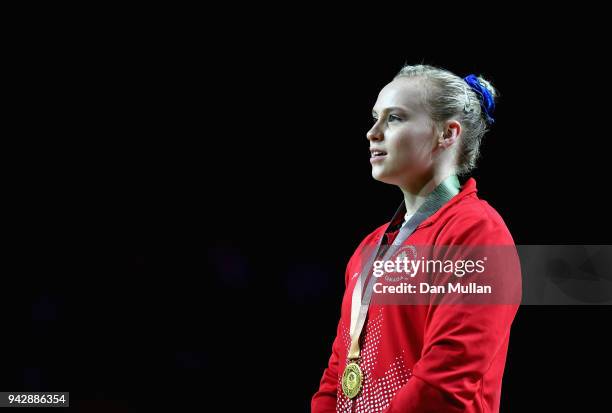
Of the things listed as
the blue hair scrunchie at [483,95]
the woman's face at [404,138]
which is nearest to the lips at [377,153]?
the woman's face at [404,138]

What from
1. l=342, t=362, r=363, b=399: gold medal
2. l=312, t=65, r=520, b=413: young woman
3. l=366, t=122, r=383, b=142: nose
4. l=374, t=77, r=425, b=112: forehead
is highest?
l=374, t=77, r=425, b=112: forehead

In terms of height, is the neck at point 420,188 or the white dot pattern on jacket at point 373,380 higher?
the neck at point 420,188

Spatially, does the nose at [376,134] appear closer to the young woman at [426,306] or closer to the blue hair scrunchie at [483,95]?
the young woman at [426,306]

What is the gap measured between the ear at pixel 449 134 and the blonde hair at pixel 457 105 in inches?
0.6

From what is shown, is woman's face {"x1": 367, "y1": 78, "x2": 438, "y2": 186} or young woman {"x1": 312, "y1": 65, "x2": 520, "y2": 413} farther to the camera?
woman's face {"x1": 367, "y1": 78, "x2": 438, "y2": 186}

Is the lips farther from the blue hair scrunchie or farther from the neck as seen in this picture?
the blue hair scrunchie

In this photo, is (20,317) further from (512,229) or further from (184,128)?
(512,229)

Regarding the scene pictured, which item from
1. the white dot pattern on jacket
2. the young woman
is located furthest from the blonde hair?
the white dot pattern on jacket

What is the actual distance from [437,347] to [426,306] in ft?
0.51

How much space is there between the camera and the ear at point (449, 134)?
173 centimetres

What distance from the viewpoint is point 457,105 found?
1740 mm

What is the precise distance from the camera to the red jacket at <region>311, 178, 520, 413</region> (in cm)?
138

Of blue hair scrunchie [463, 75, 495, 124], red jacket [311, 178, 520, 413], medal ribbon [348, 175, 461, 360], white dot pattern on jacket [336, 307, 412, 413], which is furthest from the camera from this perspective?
blue hair scrunchie [463, 75, 495, 124]

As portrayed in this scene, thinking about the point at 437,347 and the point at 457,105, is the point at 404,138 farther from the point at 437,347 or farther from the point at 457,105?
the point at 437,347
